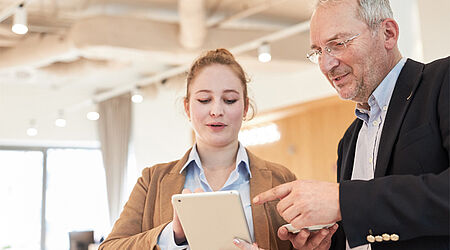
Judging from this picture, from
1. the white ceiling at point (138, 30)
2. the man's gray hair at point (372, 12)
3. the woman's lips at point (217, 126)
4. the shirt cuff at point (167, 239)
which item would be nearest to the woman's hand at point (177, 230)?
the shirt cuff at point (167, 239)

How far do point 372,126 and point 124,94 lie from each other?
352 inches

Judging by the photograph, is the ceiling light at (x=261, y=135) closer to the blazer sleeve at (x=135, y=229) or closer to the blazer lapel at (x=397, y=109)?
the blazer sleeve at (x=135, y=229)

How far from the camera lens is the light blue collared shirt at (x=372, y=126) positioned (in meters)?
1.73

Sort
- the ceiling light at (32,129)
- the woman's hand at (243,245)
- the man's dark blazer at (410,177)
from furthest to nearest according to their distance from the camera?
the ceiling light at (32,129), the woman's hand at (243,245), the man's dark blazer at (410,177)

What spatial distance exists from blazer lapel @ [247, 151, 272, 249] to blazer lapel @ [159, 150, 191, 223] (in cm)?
24

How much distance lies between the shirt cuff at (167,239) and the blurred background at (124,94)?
160 centimetres

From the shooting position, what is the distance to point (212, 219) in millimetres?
1624

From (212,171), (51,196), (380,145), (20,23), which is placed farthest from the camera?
(51,196)

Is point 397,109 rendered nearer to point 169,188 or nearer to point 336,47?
point 336,47

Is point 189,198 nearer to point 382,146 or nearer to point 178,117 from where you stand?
point 382,146

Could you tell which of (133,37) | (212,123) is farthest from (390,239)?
(133,37)

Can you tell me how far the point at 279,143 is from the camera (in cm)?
813

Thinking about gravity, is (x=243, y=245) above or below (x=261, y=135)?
below

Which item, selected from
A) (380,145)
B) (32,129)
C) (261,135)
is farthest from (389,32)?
(32,129)
